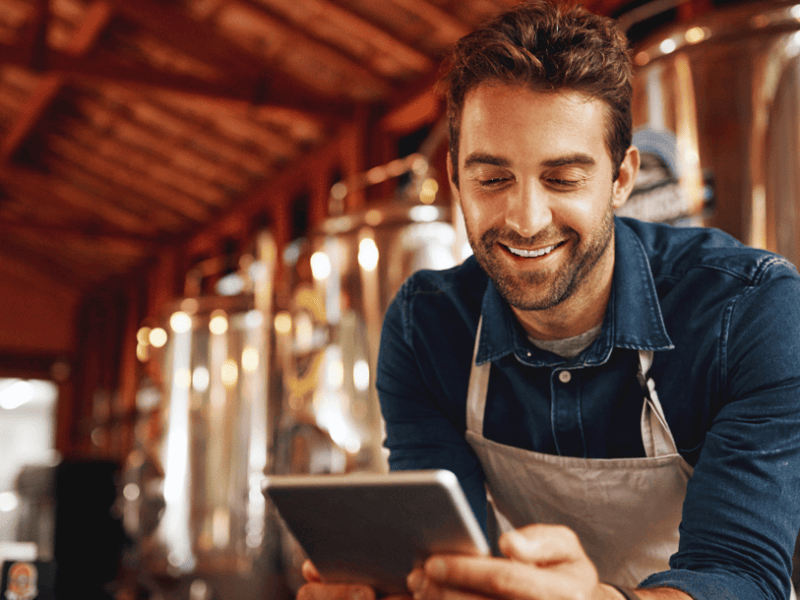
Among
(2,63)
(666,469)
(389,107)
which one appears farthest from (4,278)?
(666,469)

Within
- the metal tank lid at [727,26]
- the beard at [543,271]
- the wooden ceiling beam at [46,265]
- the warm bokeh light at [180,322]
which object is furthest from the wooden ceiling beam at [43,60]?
the beard at [543,271]

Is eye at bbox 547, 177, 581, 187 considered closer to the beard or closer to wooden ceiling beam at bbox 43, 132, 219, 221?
the beard

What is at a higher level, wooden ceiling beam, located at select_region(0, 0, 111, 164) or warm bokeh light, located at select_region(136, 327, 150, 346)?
wooden ceiling beam, located at select_region(0, 0, 111, 164)

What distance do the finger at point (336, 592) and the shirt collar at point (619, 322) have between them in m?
0.53

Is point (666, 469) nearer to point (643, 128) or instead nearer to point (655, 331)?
point (655, 331)

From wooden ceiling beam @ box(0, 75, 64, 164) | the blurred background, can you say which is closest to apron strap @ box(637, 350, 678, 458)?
the blurred background

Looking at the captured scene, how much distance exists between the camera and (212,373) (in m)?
5.23

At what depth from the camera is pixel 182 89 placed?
695 cm

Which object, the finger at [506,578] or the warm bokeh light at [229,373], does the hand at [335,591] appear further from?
the warm bokeh light at [229,373]

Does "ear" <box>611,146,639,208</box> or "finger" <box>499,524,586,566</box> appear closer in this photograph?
"finger" <box>499,524,586,566</box>

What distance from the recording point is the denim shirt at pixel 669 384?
1.16m

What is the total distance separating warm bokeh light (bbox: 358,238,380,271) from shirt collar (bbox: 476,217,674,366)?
1.97 m

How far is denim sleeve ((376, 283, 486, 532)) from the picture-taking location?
1566 millimetres

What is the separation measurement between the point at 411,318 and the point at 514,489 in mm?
398
